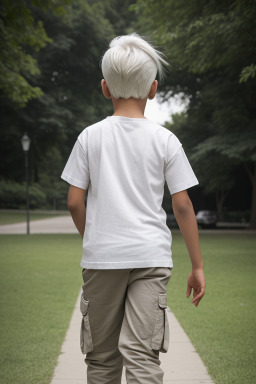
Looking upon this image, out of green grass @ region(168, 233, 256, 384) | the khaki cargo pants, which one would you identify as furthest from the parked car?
the khaki cargo pants

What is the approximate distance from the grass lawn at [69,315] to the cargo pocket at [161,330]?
1.82 m

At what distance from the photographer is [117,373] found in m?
2.52

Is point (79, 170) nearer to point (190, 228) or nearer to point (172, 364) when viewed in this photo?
point (190, 228)

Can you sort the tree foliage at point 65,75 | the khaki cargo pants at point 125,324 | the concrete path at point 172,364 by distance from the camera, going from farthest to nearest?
the tree foliage at point 65,75 < the concrete path at point 172,364 < the khaki cargo pants at point 125,324

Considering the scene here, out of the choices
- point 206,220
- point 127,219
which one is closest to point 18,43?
point 127,219

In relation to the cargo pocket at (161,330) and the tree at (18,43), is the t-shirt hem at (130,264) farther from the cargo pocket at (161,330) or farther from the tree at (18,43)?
the tree at (18,43)

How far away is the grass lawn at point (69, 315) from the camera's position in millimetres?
4363

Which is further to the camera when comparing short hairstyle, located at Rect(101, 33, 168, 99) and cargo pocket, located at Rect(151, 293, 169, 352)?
short hairstyle, located at Rect(101, 33, 168, 99)

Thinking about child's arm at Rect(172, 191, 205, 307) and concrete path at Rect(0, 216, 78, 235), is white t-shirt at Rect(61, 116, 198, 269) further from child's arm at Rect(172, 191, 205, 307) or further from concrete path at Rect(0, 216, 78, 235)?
concrete path at Rect(0, 216, 78, 235)

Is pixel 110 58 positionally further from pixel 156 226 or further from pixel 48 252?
pixel 48 252

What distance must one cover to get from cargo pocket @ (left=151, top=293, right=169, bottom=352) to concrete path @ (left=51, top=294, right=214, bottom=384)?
5.52 ft

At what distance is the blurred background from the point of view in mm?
15508

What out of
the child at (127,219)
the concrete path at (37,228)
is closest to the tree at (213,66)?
the child at (127,219)

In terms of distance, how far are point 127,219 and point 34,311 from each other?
4737mm
